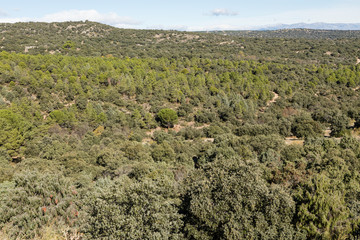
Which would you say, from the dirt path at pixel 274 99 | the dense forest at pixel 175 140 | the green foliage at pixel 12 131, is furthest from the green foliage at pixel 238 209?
the dirt path at pixel 274 99

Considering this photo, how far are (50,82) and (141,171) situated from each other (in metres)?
31.5

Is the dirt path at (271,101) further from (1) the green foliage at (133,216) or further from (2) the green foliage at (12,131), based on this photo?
(1) the green foliage at (133,216)

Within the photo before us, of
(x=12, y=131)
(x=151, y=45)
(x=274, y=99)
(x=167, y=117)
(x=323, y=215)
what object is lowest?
(x=167, y=117)

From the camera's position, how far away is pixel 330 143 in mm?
23984

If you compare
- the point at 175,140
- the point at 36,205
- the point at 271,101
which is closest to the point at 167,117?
the point at 175,140

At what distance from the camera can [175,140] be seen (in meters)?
34.1

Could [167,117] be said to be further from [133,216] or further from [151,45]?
[151,45]

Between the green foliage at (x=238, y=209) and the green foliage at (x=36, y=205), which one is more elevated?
the green foliage at (x=238, y=209)

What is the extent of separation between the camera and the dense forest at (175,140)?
9.77m

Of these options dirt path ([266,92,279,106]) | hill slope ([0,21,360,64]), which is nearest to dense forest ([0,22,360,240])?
dirt path ([266,92,279,106])

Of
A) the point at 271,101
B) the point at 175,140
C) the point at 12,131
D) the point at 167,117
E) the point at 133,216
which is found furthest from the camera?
the point at 271,101

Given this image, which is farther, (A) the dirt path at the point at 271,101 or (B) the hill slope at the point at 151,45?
(B) the hill slope at the point at 151,45

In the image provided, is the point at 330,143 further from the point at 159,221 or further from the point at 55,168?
the point at 55,168

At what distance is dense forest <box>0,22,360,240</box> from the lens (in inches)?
384
